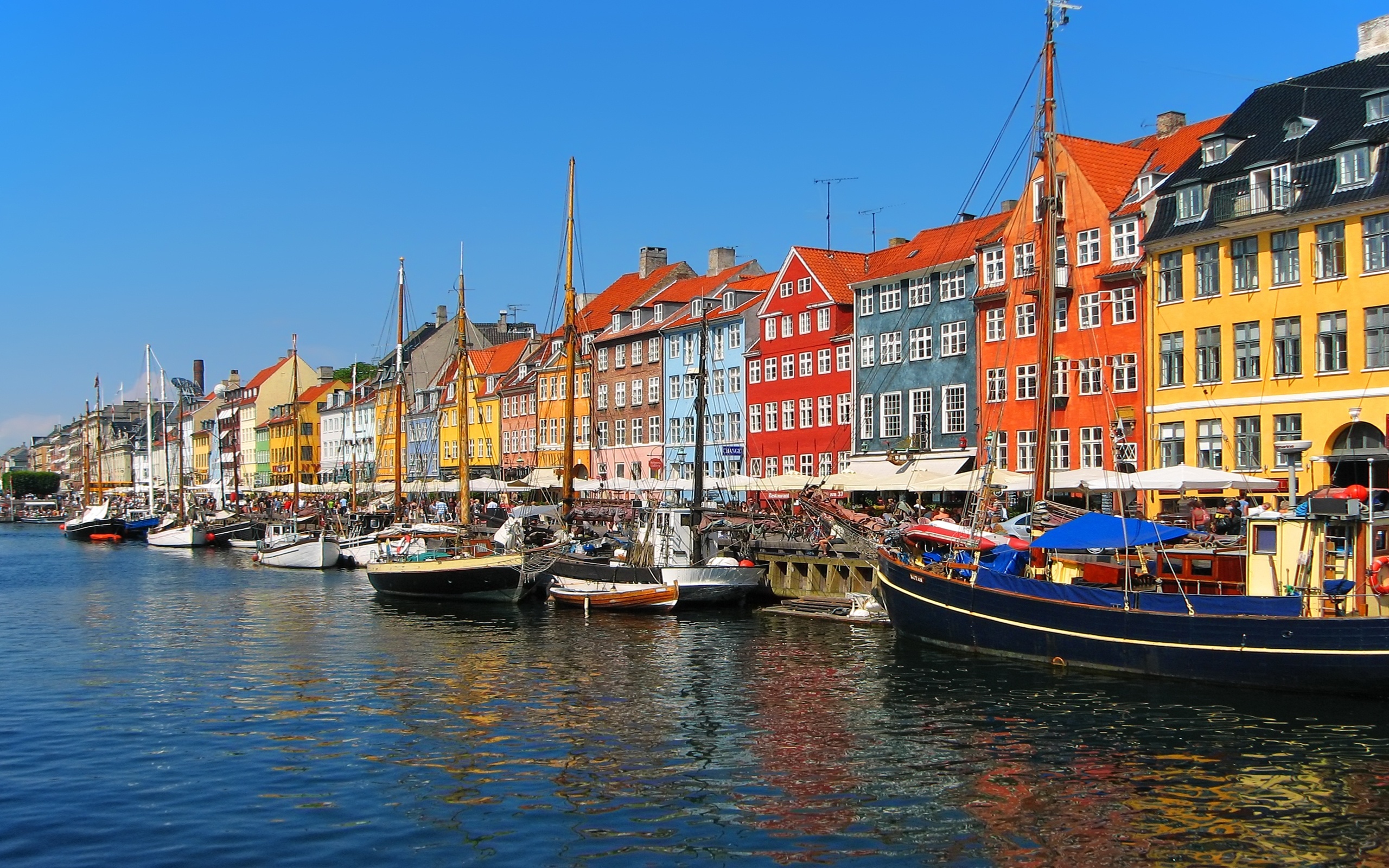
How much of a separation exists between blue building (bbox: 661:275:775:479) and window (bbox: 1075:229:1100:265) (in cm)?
2676

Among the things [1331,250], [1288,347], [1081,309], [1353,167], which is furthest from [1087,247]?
[1353,167]

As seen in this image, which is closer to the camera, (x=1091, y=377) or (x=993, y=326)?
(x=1091, y=377)

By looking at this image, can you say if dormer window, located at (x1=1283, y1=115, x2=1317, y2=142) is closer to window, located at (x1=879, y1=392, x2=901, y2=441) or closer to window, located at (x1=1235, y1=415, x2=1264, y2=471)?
window, located at (x1=1235, y1=415, x2=1264, y2=471)

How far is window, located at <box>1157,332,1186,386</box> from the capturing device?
178 ft

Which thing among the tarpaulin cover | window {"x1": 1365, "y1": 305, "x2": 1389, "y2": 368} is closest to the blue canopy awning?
the tarpaulin cover

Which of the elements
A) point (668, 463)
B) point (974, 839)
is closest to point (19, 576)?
point (668, 463)

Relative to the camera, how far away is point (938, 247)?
2746 inches

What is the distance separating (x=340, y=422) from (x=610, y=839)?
13239 centimetres

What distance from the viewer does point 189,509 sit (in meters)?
112

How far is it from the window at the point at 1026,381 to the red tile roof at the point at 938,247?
660cm

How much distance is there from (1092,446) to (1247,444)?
7.54 meters

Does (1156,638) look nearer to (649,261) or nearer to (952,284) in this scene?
(952,284)

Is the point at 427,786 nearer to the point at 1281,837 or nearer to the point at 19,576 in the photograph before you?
the point at 1281,837

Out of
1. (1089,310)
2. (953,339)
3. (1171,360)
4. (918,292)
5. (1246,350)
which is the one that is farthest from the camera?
(918,292)
